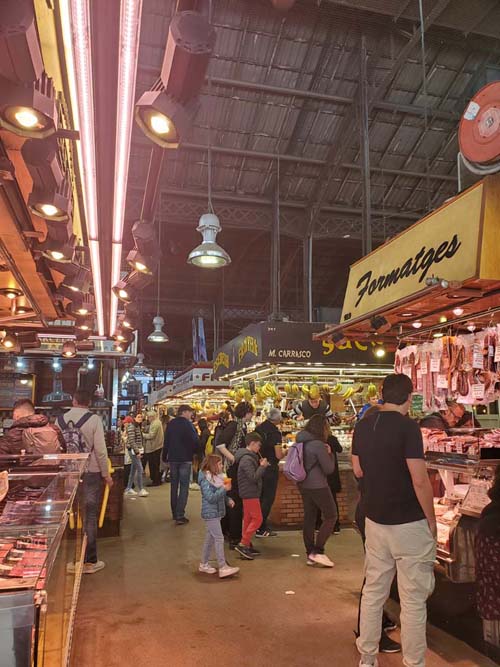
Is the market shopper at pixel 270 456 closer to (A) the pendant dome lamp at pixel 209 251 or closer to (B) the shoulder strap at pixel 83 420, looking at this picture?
(B) the shoulder strap at pixel 83 420

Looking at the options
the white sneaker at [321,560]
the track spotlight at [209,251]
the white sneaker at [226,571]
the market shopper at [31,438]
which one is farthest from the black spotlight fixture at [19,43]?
the track spotlight at [209,251]

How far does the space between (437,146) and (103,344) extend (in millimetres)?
11947

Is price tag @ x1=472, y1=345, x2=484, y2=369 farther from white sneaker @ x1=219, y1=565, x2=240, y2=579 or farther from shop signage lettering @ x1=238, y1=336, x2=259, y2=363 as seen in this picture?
shop signage lettering @ x1=238, y1=336, x2=259, y2=363

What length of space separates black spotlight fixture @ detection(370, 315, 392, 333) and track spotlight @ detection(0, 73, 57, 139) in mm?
3330

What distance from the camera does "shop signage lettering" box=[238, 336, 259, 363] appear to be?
9.73m

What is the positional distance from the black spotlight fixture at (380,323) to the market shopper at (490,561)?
2.33 m

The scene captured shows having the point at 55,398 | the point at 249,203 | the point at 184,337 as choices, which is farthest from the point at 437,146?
the point at 184,337

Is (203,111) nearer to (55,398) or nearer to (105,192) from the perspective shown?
(105,192)

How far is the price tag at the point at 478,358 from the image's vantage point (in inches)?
182

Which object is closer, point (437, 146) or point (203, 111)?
point (203, 111)

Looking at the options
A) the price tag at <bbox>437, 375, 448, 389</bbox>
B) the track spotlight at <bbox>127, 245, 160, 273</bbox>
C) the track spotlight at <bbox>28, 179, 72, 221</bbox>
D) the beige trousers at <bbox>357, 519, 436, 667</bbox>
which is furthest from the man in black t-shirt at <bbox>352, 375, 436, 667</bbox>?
the track spotlight at <bbox>127, 245, 160, 273</bbox>

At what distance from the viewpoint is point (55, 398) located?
17328 millimetres

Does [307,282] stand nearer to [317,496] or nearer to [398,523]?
[317,496]

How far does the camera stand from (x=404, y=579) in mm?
3225
